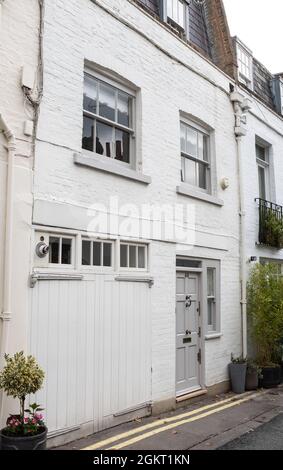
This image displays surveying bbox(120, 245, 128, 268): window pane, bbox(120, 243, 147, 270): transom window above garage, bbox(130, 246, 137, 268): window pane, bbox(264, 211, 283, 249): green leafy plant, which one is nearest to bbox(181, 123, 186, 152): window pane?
bbox(120, 243, 147, 270): transom window above garage

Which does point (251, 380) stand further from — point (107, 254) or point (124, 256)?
point (107, 254)

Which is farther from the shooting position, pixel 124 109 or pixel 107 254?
pixel 124 109

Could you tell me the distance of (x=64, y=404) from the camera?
6312 mm

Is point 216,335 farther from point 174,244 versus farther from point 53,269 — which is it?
point 53,269

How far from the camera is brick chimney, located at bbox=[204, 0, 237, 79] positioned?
11680 mm

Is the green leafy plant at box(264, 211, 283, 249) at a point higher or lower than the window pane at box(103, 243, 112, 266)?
higher

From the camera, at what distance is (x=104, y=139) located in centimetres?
782

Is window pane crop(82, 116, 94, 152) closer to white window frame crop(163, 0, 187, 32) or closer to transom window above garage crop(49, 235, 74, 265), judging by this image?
transom window above garage crop(49, 235, 74, 265)

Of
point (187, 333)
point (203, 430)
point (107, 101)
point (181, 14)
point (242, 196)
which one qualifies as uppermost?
point (181, 14)

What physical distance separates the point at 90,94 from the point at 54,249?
9.38 ft

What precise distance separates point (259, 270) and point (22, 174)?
22.5 ft

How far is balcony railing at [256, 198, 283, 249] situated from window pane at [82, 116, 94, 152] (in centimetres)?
612

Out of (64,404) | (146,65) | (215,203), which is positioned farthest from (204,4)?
(64,404)

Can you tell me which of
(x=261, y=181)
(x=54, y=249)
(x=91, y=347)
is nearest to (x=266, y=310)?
(x=261, y=181)
